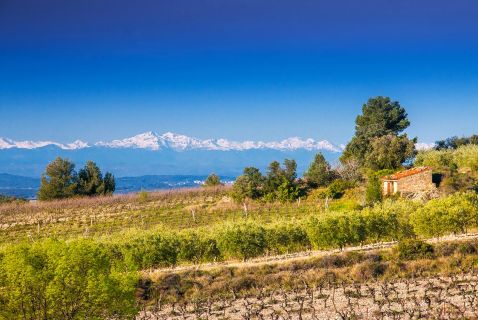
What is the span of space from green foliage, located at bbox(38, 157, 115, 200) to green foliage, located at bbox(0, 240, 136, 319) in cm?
5627

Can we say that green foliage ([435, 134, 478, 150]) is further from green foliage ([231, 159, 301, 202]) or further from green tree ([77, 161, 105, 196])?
green tree ([77, 161, 105, 196])

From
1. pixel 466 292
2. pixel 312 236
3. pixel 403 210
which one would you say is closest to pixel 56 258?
pixel 466 292

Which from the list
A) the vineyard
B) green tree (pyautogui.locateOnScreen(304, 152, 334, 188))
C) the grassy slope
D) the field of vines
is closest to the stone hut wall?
the grassy slope

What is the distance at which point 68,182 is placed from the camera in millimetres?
71125

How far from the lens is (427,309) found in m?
18.2

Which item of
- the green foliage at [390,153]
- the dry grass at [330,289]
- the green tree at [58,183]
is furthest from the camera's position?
the green tree at [58,183]

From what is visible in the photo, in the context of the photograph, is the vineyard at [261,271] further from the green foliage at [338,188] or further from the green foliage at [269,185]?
the green foliage at [269,185]

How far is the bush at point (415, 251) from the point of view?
28328mm

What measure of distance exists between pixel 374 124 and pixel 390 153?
8954 millimetres

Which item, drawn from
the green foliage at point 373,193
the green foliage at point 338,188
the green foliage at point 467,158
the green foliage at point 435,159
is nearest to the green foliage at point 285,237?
the green foliage at point 373,193

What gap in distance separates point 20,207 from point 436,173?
47549mm

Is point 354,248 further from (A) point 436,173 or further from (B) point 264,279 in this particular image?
(A) point 436,173

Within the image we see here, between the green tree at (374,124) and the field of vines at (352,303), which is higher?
the green tree at (374,124)

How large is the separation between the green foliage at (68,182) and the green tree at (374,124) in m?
32.8
